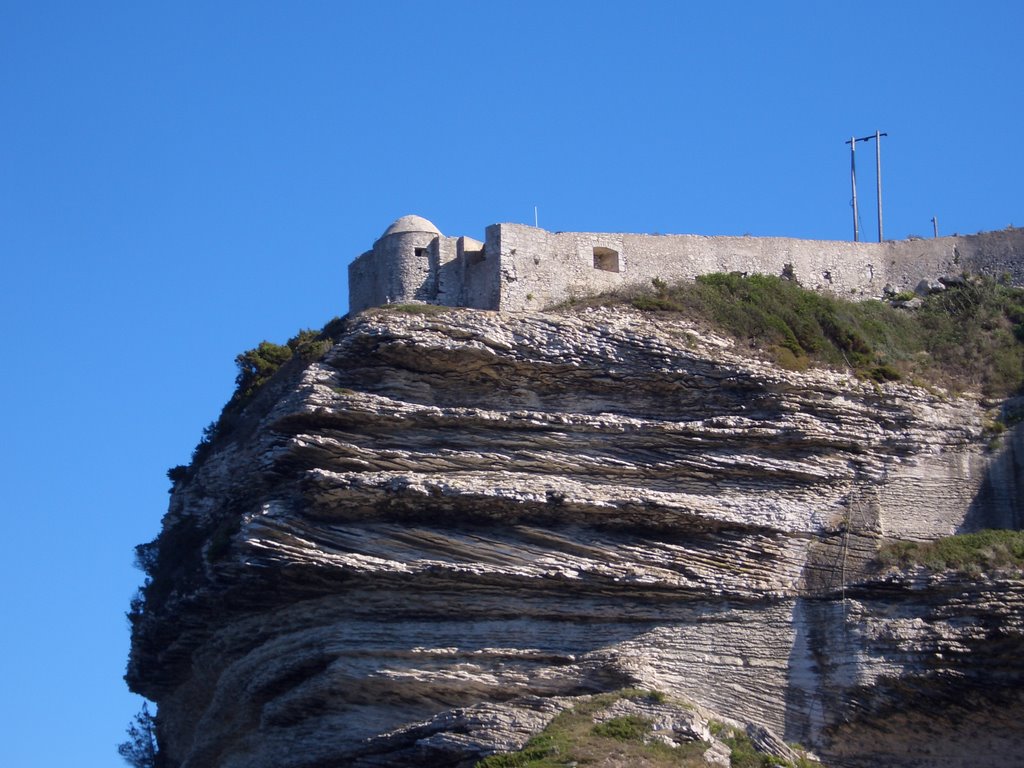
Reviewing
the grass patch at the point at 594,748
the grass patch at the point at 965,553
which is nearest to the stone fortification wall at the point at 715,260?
the grass patch at the point at 965,553

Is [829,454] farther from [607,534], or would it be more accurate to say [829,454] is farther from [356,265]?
[356,265]

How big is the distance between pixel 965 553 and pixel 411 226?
13.5 metres

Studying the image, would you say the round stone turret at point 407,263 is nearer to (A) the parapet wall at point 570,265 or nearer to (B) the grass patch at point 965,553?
(A) the parapet wall at point 570,265

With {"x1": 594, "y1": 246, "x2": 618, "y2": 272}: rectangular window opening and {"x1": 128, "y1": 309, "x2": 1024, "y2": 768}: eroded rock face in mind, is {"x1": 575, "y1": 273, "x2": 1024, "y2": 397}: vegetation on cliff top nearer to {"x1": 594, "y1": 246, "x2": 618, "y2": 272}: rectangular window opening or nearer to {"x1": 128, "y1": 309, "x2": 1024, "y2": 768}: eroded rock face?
{"x1": 594, "y1": 246, "x2": 618, "y2": 272}: rectangular window opening

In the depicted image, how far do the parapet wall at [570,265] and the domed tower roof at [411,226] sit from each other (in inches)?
3.7

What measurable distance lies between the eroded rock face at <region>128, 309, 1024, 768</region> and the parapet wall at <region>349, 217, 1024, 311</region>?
2.22 metres

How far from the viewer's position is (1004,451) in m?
40.2

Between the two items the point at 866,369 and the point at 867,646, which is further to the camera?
the point at 866,369

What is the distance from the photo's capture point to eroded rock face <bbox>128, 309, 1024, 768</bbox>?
1407 inches

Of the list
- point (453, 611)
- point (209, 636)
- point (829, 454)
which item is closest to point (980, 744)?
point (829, 454)

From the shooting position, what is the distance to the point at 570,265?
41.3m

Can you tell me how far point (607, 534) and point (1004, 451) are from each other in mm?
8995

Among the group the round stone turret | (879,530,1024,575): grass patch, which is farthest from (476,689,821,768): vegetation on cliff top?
the round stone turret

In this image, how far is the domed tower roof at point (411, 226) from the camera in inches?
1658
